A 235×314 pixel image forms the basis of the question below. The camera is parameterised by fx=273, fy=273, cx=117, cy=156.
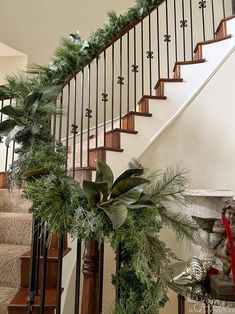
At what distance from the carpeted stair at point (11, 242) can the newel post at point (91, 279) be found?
743mm

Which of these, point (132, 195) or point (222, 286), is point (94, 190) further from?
point (222, 286)

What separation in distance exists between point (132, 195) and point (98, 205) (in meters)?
0.11

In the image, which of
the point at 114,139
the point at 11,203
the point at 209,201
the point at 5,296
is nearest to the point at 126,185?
the point at 209,201

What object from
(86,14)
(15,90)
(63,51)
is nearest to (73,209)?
(15,90)

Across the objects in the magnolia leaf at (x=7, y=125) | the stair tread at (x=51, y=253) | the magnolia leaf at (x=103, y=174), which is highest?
the magnolia leaf at (x=7, y=125)

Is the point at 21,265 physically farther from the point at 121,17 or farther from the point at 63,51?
the point at 121,17

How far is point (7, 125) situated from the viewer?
3.71 feet

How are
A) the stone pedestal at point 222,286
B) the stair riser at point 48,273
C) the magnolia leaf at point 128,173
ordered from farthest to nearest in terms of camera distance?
1. the stair riser at point 48,273
2. the stone pedestal at point 222,286
3. the magnolia leaf at point 128,173

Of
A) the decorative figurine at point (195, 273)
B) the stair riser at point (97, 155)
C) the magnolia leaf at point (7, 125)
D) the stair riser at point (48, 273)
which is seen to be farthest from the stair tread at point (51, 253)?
the magnolia leaf at point (7, 125)

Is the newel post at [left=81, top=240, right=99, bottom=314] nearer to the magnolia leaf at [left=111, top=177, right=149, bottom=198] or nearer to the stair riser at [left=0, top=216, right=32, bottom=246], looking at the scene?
the magnolia leaf at [left=111, top=177, right=149, bottom=198]

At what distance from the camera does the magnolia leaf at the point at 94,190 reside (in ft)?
2.88

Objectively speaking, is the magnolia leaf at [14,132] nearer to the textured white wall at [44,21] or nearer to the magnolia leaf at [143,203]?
the magnolia leaf at [143,203]

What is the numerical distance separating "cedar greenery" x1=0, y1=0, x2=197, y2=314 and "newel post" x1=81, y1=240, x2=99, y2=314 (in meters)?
0.08

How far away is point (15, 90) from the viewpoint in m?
1.21
